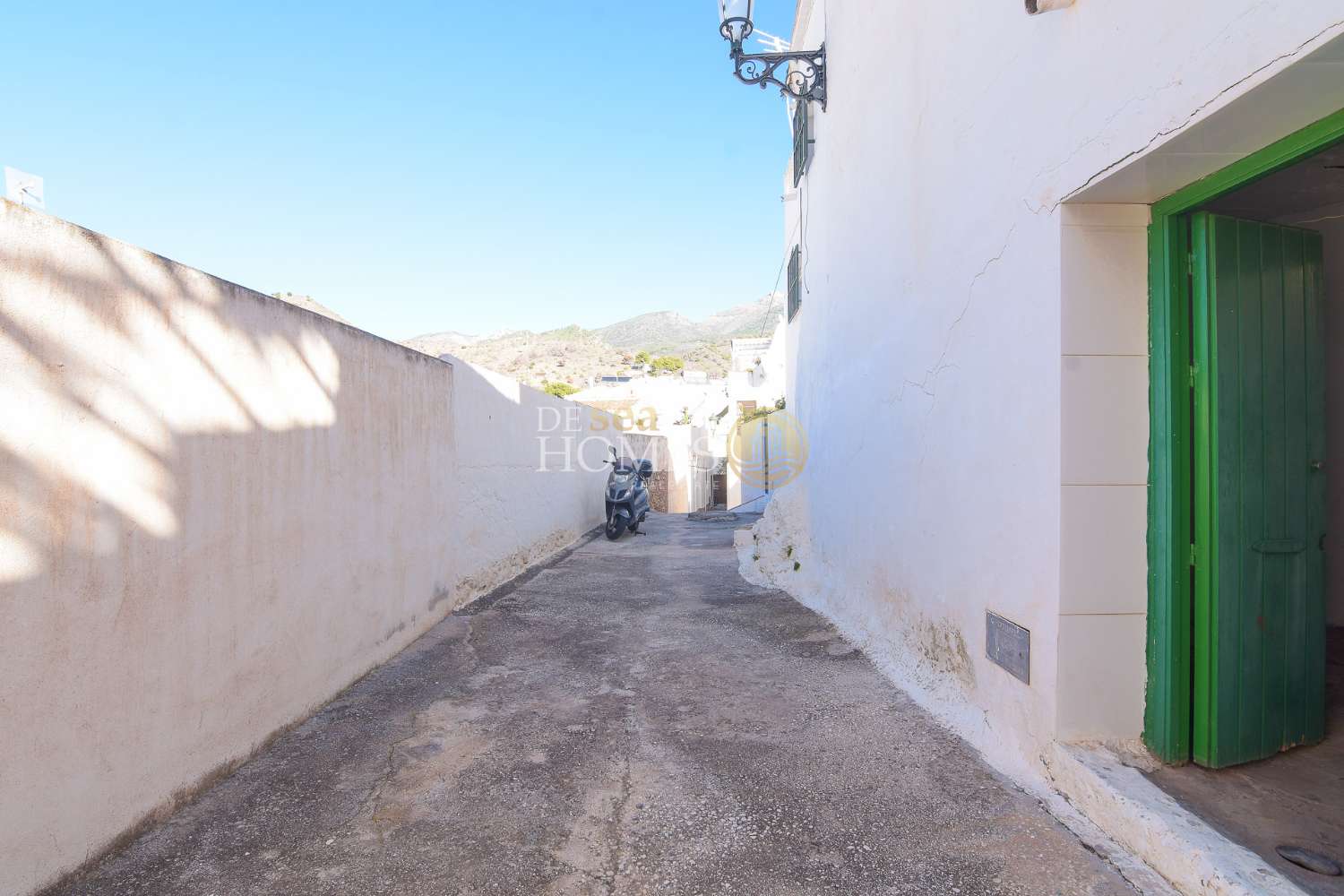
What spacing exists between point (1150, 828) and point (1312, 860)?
13.9 inches

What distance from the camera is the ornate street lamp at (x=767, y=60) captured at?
512cm

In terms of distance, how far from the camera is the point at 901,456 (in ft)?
13.0

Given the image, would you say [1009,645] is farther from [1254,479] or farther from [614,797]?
[614,797]

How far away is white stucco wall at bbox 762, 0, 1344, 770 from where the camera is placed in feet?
6.33

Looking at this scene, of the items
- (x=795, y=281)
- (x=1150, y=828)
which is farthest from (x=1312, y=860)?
(x=795, y=281)

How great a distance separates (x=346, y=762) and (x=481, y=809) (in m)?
0.71

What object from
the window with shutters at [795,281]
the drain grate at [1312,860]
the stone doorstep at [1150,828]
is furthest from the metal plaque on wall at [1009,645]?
the window with shutters at [795,281]

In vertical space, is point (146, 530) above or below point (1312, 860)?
above

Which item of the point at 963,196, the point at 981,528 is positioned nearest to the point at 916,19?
the point at 963,196

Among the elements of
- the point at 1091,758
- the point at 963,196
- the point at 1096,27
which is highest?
the point at 1096,27

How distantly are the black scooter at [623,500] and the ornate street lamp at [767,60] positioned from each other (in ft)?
19.0

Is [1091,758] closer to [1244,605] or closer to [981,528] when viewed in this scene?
[1244,605]

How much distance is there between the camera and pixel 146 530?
221 centimetres

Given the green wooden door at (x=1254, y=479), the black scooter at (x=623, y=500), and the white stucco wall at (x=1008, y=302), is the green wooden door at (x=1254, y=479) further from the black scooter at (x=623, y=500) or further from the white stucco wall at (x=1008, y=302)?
the black scooter at (x=623, y=500)
